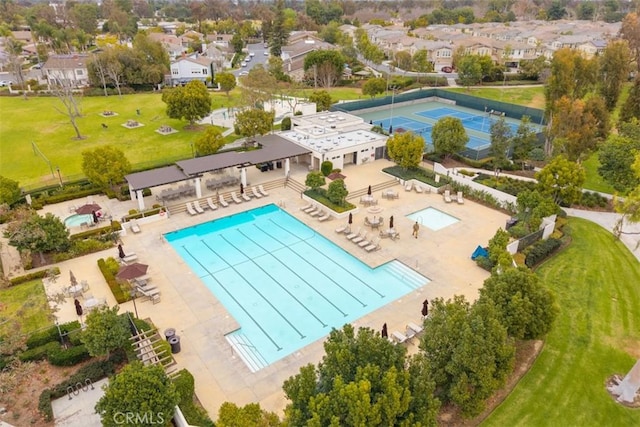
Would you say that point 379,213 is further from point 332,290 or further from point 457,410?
point 457,410

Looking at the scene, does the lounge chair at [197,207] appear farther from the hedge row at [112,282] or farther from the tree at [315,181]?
the tree at [315,181]

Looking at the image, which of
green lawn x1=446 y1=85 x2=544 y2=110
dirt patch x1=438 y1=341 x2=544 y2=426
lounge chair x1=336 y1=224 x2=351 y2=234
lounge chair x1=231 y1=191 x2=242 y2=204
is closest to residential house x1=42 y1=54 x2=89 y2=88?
lounge chair x1=231 y1=191 x2=242 y2=204

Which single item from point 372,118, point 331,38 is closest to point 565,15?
point 331,38

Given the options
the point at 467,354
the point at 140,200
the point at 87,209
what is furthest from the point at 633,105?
the point at 87,209

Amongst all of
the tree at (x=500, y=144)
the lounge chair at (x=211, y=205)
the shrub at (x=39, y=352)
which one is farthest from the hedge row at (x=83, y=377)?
the tree at (x=500, y=144)

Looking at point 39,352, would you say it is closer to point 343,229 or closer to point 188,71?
point 343,229

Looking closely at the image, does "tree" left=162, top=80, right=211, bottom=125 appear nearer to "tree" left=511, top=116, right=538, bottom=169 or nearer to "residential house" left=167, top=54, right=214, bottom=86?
"residential house" left=167, top=54, right=214, bottom=86

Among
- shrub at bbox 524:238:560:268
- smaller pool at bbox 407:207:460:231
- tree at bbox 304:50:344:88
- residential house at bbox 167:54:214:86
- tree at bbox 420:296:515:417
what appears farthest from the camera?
residential house at bbox 167:54:214:86
